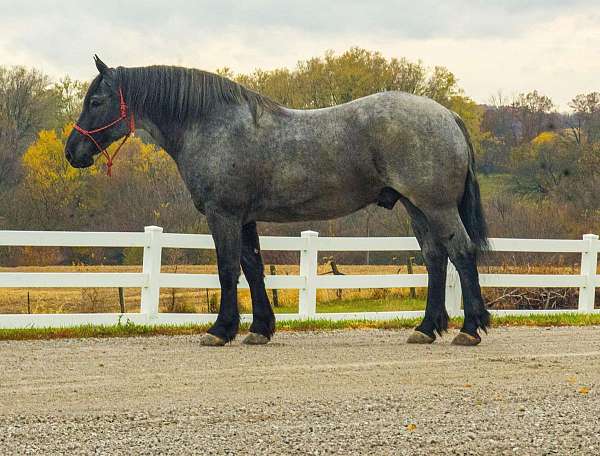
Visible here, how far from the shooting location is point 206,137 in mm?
9078

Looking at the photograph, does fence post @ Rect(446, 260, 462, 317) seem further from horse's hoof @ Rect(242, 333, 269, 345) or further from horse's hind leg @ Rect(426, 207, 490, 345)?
horse's hoof @ Rect(242, 333, 269, 345)

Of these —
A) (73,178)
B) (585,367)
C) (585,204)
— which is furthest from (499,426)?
(73,178)

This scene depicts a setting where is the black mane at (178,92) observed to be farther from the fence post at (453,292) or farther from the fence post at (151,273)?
the fence post at (453,292)

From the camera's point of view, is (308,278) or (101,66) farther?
(308,278)

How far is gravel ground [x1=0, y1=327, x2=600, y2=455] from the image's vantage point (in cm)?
509

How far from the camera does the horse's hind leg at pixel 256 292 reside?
929 cm

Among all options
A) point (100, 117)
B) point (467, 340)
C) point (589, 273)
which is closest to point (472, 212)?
point (467, 340)

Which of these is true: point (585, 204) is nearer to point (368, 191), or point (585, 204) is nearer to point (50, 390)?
point (368, 191)

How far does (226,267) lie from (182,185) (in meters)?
29.8

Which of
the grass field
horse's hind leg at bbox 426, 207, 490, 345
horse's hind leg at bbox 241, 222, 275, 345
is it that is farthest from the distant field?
horse's hind leg at bbox 426, 207, 490, 345

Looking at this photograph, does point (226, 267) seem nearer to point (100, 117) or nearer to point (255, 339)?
point (255, 339)

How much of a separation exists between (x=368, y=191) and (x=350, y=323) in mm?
2712

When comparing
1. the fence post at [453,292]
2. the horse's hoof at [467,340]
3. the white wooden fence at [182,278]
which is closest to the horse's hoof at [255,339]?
the horse's hoof at [467,340]

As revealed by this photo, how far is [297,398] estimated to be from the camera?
20.7ft
